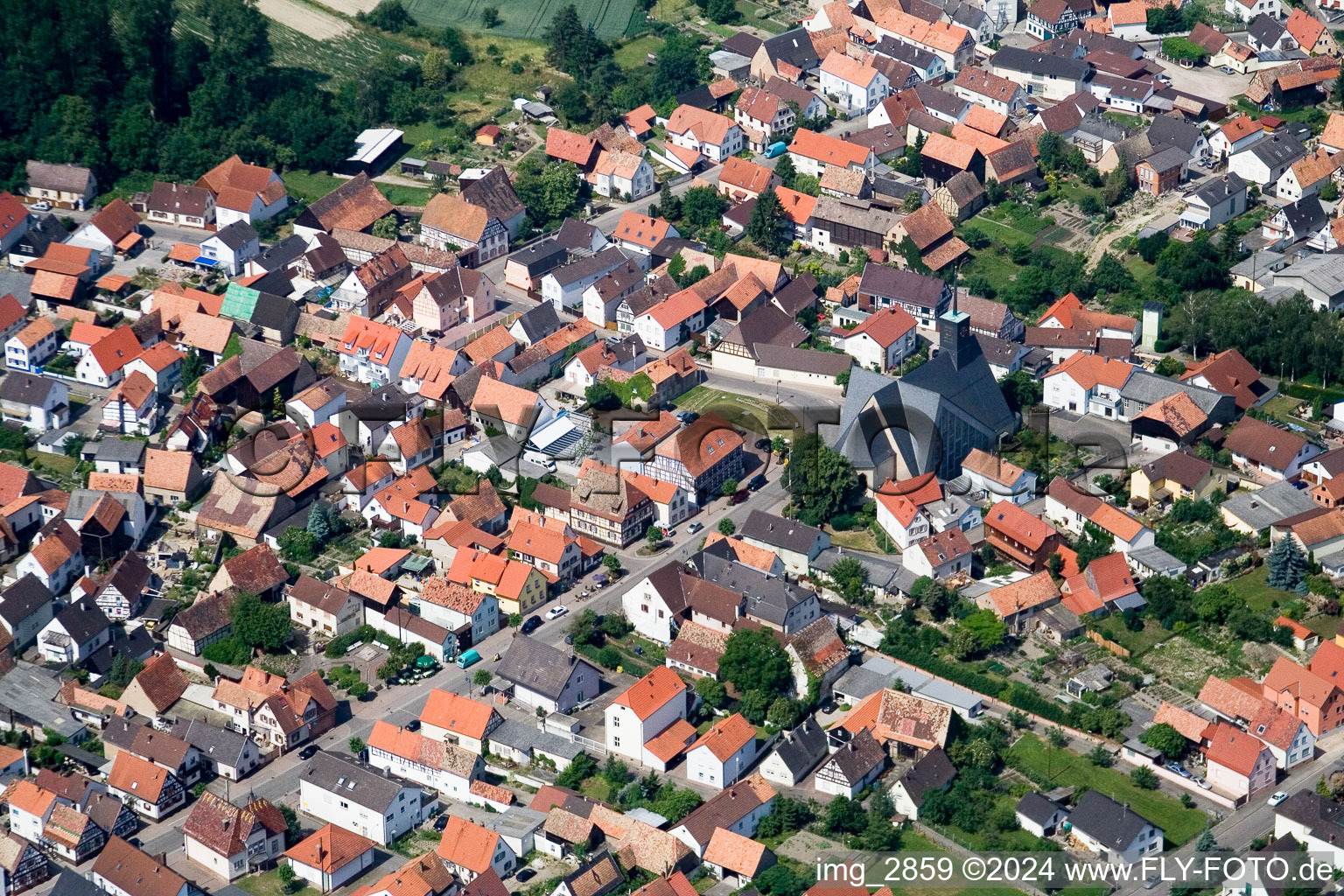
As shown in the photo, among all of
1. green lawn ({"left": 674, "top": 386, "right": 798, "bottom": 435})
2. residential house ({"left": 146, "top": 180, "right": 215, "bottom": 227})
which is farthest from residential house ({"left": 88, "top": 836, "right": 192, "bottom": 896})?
residential house ({"left": 146, "top": 180, "right": 215, "bottom": 227})

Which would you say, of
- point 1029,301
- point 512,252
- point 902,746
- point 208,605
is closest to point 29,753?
point 208,605

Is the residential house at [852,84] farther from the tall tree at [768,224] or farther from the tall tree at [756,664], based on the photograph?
the tall tree at [756,664]

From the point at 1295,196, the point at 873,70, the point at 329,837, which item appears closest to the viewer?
the point at 329,837

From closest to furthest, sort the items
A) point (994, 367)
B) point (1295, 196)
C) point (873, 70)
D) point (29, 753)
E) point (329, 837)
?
point (329, 837) < point (29, 753) < point (994, 367) < point (1295, 196) < point (873, 70)

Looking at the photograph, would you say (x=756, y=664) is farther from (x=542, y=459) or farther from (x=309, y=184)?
(x=309, y=184)

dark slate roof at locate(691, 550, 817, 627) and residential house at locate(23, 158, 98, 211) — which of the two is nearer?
dark slate roof at locate(691, 550, 817, 627)

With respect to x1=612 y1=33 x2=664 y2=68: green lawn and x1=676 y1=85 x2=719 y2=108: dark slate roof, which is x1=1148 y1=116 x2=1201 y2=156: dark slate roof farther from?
x1=612 y1=33 x2=664 y2=68: green lawn

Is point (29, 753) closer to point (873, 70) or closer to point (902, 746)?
point (902, 746)
